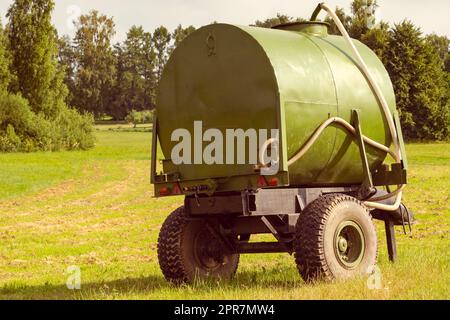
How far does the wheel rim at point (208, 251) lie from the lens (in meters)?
9.51

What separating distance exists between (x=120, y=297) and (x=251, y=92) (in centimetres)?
286

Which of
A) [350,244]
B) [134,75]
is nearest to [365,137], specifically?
[350,244]

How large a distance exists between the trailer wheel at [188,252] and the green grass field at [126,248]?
27cm

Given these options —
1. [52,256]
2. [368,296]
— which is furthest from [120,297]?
[52,256]

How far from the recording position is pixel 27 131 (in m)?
51.9

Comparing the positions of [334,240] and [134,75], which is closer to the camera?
[334,240]

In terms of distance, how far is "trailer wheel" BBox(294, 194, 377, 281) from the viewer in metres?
8.02

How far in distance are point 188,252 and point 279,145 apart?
221 cm

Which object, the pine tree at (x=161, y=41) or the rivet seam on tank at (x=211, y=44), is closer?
the rivet seam on tank at (x=211, y=44)

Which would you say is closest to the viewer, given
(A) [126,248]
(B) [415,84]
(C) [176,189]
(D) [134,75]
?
(C) [176,189]

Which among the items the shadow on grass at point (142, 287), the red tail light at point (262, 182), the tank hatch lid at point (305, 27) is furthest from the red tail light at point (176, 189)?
the tank hatch lid at point (305, 27)

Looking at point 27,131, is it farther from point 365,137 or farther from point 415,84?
point 365,137

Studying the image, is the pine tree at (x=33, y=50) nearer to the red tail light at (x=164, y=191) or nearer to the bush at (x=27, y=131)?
the bush at (x=27, y=131)
